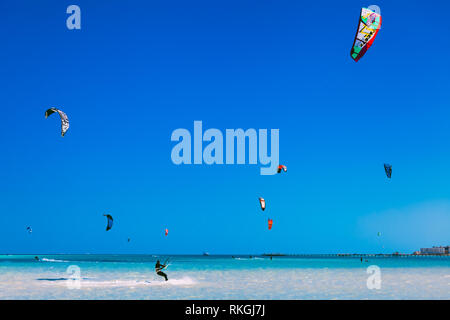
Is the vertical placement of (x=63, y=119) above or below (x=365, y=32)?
below

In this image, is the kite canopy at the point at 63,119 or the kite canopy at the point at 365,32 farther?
the kite canopy at the point at 63,119

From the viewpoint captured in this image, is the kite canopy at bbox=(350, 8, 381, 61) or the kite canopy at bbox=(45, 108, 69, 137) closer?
the kite canopy at bbox=(350, 8, 381, 61)

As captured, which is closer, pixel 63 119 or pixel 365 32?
pixel 365 32

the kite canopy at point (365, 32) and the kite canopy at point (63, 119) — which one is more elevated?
the kite canopy at point (365, 32)

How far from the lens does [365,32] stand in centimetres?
1323

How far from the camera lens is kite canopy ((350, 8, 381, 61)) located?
13.0 metres

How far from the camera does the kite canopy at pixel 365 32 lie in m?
13.0

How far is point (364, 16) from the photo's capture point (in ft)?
42.4

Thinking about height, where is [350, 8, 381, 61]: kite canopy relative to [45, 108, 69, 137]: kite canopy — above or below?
above
